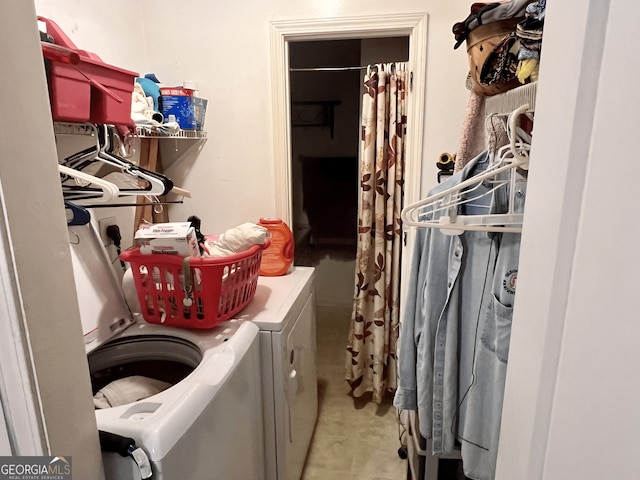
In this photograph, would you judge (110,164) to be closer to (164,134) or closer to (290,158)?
(164,134)

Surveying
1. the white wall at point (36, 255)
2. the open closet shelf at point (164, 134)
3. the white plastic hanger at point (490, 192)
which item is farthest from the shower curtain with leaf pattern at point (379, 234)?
the white wall at point (36, 255)

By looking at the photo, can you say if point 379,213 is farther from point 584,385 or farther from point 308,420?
point 584,385

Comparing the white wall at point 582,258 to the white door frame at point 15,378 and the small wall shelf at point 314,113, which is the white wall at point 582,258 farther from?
the small wall shelf at point 314,113

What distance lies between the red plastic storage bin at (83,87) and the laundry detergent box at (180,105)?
0.52 meters

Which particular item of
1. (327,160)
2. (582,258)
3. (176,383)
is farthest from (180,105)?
(327,160)

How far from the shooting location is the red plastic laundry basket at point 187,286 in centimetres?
123

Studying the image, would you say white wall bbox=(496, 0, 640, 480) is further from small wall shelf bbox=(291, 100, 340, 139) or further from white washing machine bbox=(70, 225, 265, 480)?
small wall shelf bbox=(291, 100, 340, 139)

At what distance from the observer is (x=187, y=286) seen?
1.24m

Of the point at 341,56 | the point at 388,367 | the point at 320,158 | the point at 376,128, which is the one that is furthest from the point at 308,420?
the point at 341,56

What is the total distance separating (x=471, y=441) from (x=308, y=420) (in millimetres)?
1046

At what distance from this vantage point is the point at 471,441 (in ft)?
3.75

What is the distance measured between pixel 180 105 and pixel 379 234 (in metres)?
1.30

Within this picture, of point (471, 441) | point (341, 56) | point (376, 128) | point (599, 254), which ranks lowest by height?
point (471, 441)

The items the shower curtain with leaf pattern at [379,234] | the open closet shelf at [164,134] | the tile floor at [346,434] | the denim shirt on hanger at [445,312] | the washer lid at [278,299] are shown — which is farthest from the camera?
the shower curtain with leaf pattern at [379,234]
